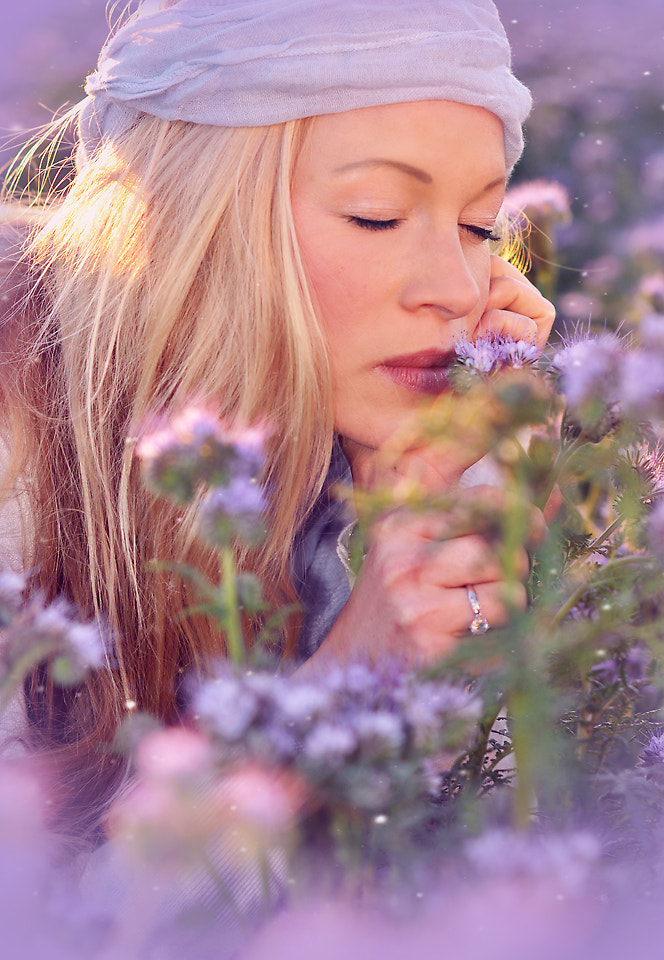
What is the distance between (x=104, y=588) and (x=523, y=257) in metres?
0.72

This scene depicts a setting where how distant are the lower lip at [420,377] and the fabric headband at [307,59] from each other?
19 centimetres

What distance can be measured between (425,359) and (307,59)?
9.6 inches

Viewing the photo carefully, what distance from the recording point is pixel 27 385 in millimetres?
785

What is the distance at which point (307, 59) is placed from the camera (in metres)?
0.61

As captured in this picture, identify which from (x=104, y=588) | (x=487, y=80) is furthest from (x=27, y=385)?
(x=487, y=80)

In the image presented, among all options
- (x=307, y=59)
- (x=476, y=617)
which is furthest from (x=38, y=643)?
(x=307, y=59)

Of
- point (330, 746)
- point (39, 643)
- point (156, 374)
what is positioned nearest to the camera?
point (330, 746)

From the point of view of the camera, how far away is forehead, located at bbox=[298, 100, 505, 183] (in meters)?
0.57

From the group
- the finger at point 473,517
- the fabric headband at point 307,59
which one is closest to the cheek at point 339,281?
the fabric headband at point 307,59

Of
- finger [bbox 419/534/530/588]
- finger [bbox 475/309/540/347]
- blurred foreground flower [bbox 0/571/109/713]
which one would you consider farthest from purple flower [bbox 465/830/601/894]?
finger [bbox 475/309/540/347]

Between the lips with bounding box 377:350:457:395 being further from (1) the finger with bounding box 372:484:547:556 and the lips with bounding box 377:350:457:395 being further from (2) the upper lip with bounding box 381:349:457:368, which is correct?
(1) the finger with bounding box 372:484:547:556

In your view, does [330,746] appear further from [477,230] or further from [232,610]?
[477,230]

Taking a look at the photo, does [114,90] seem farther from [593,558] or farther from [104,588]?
[593,558]

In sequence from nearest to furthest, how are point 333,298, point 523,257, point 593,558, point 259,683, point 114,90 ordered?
point 259,683 → point 593,558 → point 333,298 → point 114,90 → point 523,257
